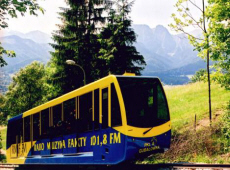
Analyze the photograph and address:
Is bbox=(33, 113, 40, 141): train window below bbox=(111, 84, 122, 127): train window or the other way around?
below

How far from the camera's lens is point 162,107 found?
10.6 metres

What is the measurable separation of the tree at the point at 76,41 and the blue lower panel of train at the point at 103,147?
1491 centimetres

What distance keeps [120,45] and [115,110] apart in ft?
47.0

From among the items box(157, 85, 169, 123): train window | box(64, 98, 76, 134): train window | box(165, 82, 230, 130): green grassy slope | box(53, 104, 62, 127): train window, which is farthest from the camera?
box(165, 82, 230, 130): green grassy slope

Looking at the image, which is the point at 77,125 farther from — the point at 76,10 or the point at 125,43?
the point at 76,10

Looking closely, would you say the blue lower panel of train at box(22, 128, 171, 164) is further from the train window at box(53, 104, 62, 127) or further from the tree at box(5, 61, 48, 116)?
the tree at box(5, 61, 48, 116)

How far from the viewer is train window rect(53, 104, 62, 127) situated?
44.4ft

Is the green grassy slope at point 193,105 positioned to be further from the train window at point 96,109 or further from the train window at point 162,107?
the train window at point 96,109

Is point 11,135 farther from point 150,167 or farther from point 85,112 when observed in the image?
point 150,167

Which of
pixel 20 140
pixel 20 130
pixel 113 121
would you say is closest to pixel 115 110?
pixel 113 121

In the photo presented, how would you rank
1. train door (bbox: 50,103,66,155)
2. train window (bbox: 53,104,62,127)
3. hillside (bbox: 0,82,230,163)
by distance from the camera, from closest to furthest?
train door (bbox: 50,103,66,155)
train window (bbox: 53,104,62,127)
hillside (bbox: 0,82,230,163)

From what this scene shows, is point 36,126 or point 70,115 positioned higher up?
point 70,115

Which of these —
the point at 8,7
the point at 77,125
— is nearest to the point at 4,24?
the point at 8,7

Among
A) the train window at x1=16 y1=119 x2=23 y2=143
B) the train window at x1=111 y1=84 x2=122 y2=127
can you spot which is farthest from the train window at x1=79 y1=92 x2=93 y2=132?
the train window at x1=16 y1=119 x2=23 y2=143
